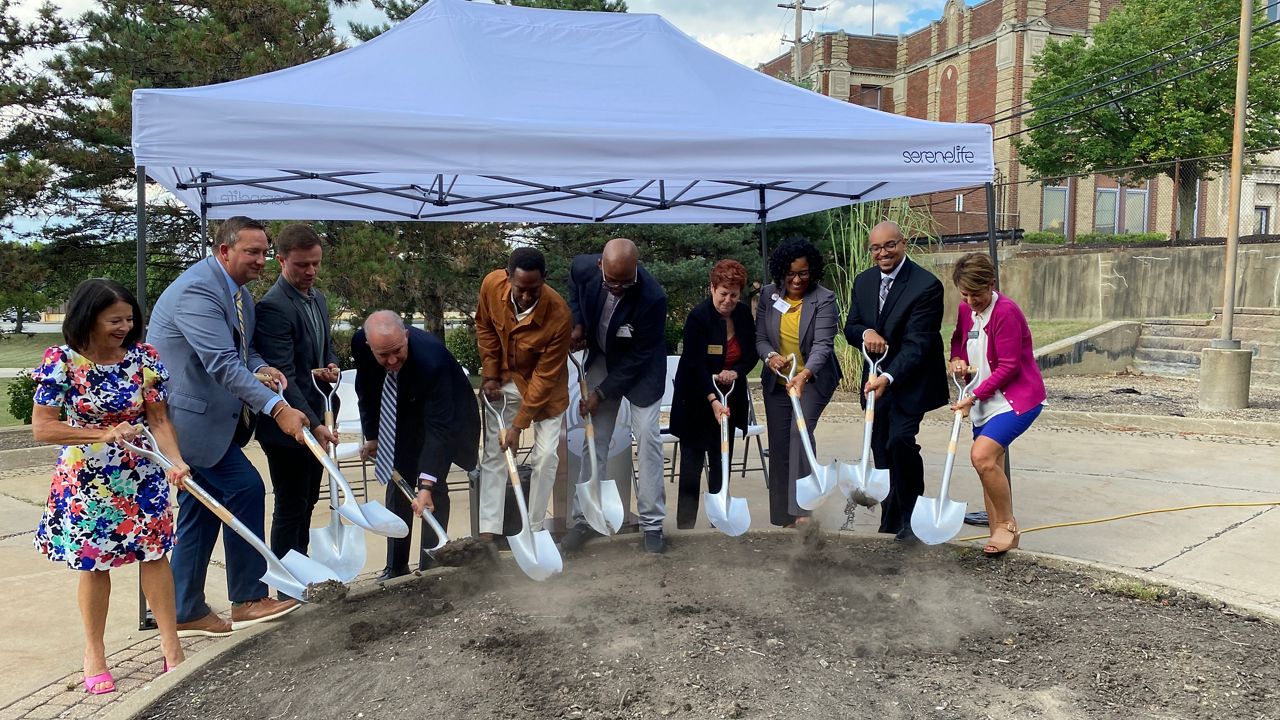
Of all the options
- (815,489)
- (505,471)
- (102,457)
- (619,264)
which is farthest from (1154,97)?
(102,457)

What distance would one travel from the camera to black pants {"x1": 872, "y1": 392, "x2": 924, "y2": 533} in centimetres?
449

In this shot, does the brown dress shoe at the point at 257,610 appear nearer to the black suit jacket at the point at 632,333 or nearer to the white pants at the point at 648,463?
the white pants at the point at 648,463

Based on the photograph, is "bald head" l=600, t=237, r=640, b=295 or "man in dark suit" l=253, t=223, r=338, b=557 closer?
"man in dark suit" l=253, t=223, r=338, b=557

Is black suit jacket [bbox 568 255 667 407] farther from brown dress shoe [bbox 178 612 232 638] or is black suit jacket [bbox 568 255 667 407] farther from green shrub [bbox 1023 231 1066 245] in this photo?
green shrub [bbox 1023 231 1066 245]

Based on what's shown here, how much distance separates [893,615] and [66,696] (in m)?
3.05

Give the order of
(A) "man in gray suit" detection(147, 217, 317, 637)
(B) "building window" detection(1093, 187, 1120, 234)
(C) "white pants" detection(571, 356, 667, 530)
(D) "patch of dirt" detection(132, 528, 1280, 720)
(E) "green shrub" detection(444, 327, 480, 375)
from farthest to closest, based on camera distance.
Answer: (B) "building window" detection(1093, 187, 1120, 234) → (E) "green shrub" detection(444, 327, 480, 375) → (C) "white pants" detection(571, 356, 667, 530) → (A) "man in gray suit" detection(147, 217, 317, 637) → (D) "patch of dirt" detection(132, 528, 1280, 720)

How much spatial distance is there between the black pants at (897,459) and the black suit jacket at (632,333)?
1181 mm

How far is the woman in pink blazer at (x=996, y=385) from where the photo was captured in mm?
4152

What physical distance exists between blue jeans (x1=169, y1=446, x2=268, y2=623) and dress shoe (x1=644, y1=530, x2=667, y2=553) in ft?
6.03

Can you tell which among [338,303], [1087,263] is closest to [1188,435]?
[1087,263]

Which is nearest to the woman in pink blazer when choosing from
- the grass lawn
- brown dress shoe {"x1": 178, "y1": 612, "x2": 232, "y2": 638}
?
brown dress shoe {"x1": 178, "y1": 612, "x2": 232, "y2": 638}

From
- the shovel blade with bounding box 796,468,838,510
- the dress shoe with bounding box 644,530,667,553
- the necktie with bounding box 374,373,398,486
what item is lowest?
the dress shoe with bounding box 644,530,667,553

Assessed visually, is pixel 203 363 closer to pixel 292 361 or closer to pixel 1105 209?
pixel 292 361

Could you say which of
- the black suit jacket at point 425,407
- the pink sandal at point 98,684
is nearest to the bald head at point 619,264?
the black suit jacket at point 425,407
